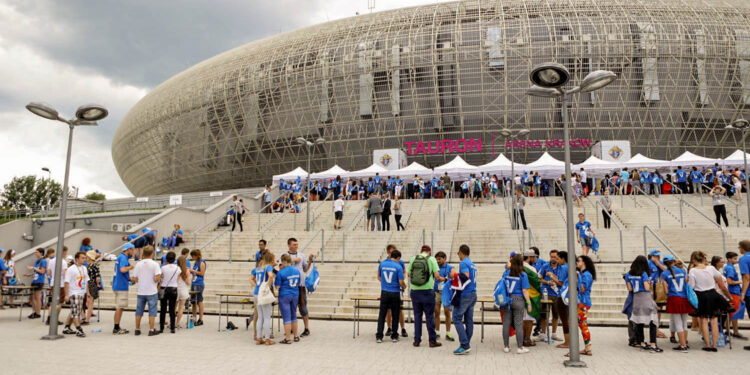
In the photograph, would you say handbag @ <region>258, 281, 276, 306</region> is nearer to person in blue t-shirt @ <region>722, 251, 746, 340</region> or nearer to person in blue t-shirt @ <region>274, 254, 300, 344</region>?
person in blue t-shirt @ <region>274, 254, 300, 344</region>

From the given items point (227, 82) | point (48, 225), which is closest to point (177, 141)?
point (227, 82)

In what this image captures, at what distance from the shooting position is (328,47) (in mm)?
45000

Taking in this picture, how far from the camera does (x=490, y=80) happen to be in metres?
40.4

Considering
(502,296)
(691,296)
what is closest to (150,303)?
(502,296)

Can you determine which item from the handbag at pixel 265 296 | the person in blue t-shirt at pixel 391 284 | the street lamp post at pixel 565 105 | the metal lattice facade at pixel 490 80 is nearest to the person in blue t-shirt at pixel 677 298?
the street lamp post at pixel 565 105

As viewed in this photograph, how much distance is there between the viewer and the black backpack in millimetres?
7793

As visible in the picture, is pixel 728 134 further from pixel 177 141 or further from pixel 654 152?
pixel 177 141

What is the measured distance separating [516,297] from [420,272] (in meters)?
1.39

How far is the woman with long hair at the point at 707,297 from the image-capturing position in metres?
7.65

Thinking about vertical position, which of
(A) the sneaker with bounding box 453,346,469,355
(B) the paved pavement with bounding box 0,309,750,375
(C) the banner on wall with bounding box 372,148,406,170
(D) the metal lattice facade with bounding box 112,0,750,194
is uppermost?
(D) the metal lattice facade with bounding box 112,0,750,194

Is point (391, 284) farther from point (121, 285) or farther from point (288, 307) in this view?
point (121, 285)

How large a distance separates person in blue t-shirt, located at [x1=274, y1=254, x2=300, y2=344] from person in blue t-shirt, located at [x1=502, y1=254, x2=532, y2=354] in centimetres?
315

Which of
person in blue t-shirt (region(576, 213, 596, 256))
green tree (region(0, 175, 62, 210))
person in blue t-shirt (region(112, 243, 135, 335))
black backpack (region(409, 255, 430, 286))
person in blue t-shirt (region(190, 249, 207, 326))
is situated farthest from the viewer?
green tree (region(0, 175, 62, 210))

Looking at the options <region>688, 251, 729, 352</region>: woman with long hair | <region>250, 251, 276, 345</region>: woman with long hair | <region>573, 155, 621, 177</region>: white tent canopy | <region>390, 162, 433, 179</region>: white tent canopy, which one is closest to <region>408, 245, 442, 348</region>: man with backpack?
<region>250, 251, 276, 345</region>: woman with long hair
